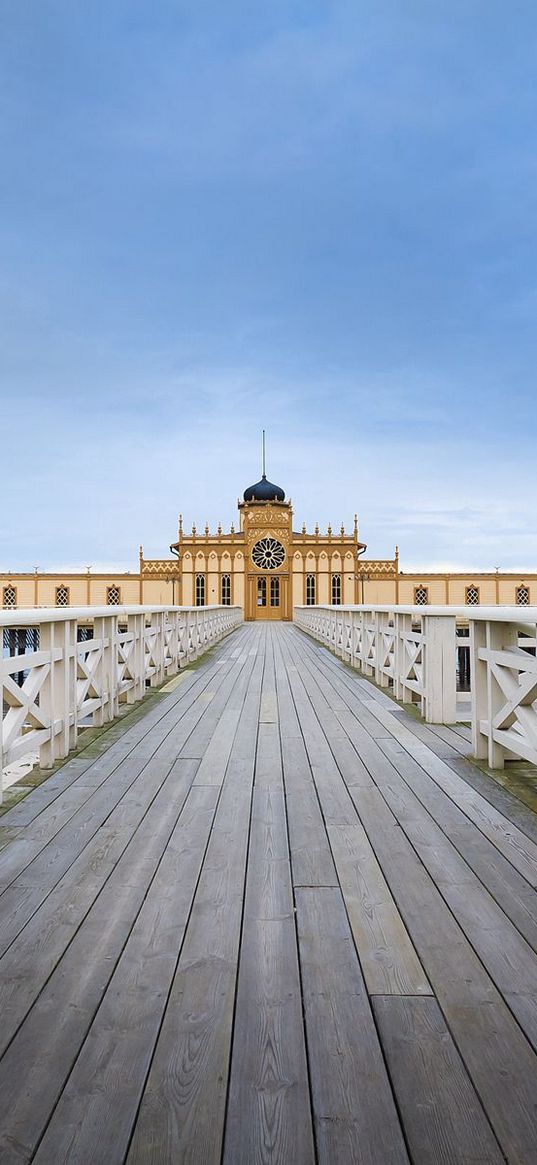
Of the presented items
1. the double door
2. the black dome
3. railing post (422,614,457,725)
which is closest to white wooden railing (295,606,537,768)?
railing post (422,614,457,725)

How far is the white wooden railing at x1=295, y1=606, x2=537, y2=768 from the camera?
154 inches

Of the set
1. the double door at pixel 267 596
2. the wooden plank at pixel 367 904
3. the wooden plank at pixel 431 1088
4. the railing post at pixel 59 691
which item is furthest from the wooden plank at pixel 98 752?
the double door at pixel 267 596

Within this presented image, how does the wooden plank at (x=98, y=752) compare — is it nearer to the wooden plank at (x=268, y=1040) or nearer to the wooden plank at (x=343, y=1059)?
the wooden plank at (x=268, y=1040)

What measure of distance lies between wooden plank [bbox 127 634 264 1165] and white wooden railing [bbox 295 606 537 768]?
2.11 meters

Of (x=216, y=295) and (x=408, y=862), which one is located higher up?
(x=216, y=295)

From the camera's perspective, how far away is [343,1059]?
1631 mm

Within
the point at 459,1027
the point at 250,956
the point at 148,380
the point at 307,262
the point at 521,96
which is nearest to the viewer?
the point at 459,1027

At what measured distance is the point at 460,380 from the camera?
1443 inches

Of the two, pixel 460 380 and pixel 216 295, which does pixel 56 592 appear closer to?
pixel 216 295

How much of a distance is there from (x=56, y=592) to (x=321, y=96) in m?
33.3

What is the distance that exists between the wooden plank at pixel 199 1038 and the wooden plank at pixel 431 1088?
45 centimetres

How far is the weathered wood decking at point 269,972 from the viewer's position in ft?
4.71

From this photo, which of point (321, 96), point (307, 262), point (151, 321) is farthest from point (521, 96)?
point (151, 321)

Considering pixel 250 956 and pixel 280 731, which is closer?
pixel 250 956
